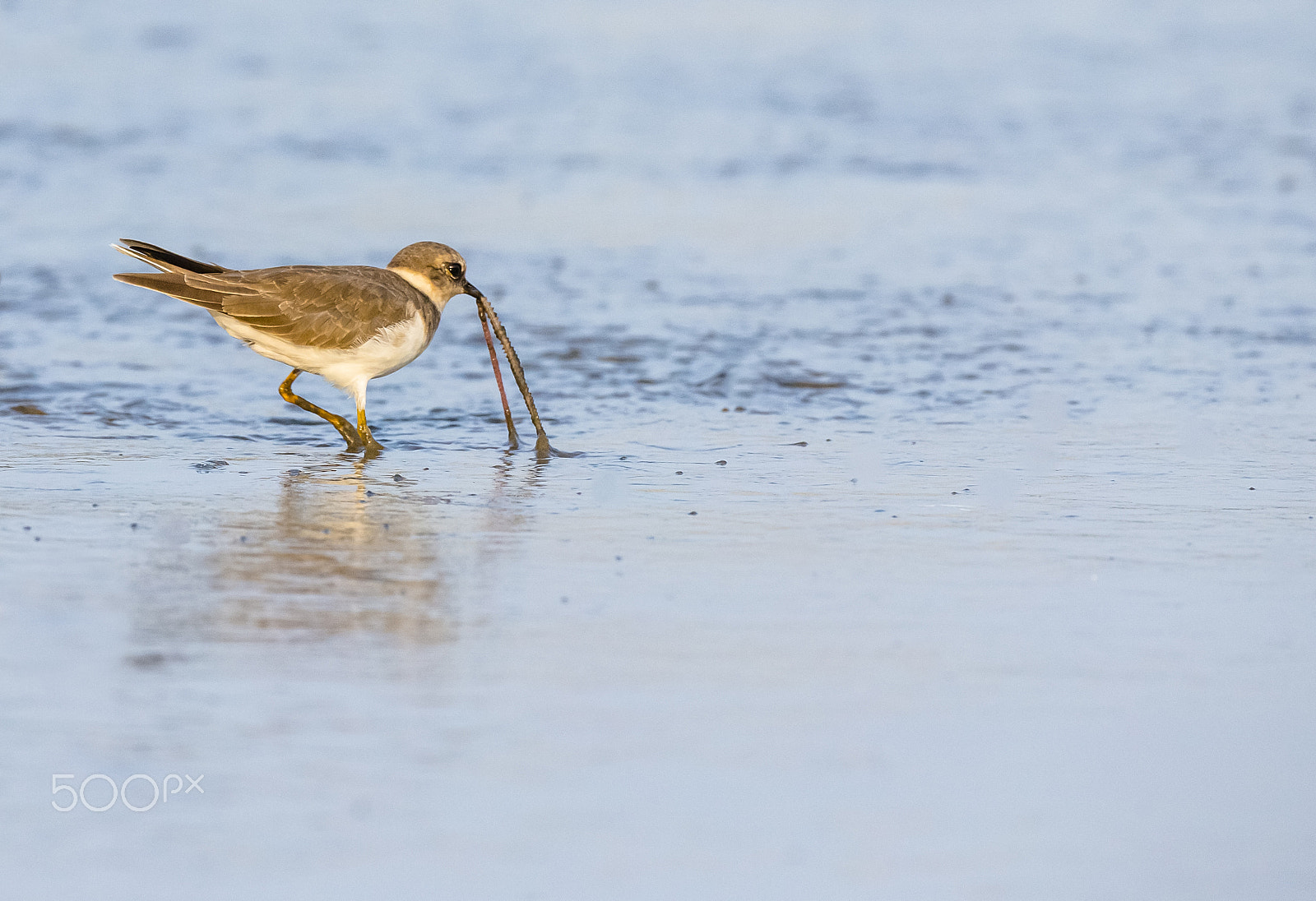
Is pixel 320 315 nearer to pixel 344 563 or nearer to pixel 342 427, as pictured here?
pixel 342 427

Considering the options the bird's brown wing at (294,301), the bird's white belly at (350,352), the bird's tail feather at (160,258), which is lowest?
the bird's white belly at (350,352)

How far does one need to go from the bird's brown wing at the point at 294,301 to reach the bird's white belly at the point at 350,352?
0.03 metres

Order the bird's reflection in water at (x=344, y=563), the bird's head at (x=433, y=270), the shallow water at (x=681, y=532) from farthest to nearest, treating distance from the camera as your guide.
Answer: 1. the bird's head at (x=433, y=270)
2. the bird's reflection in water at (x=344, y=563)
3. the shallow water at (x=681, y=532)

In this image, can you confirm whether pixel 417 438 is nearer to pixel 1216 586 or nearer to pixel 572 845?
pixel 1216 586

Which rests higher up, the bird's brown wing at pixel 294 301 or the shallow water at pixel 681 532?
the bird's brown wing at pixel 294 301

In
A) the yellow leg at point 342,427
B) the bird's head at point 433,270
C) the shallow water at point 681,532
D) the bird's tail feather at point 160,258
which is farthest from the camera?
the bird's head at point 433,270

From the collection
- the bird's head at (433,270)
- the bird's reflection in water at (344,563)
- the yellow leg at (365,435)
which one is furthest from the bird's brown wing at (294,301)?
the bird's reflection in water at (344,563)

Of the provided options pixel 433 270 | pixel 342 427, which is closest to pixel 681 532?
pixel 342 427

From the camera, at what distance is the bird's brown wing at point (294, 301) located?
6906 millimetres

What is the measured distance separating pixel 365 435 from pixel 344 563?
196cm

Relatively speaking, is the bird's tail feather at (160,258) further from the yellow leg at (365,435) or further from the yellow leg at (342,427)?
the yellow leg at (365,435)

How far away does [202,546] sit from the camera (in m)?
5.20

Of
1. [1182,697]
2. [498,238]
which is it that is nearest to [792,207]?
[498,238]

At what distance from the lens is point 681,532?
554 centimetres
